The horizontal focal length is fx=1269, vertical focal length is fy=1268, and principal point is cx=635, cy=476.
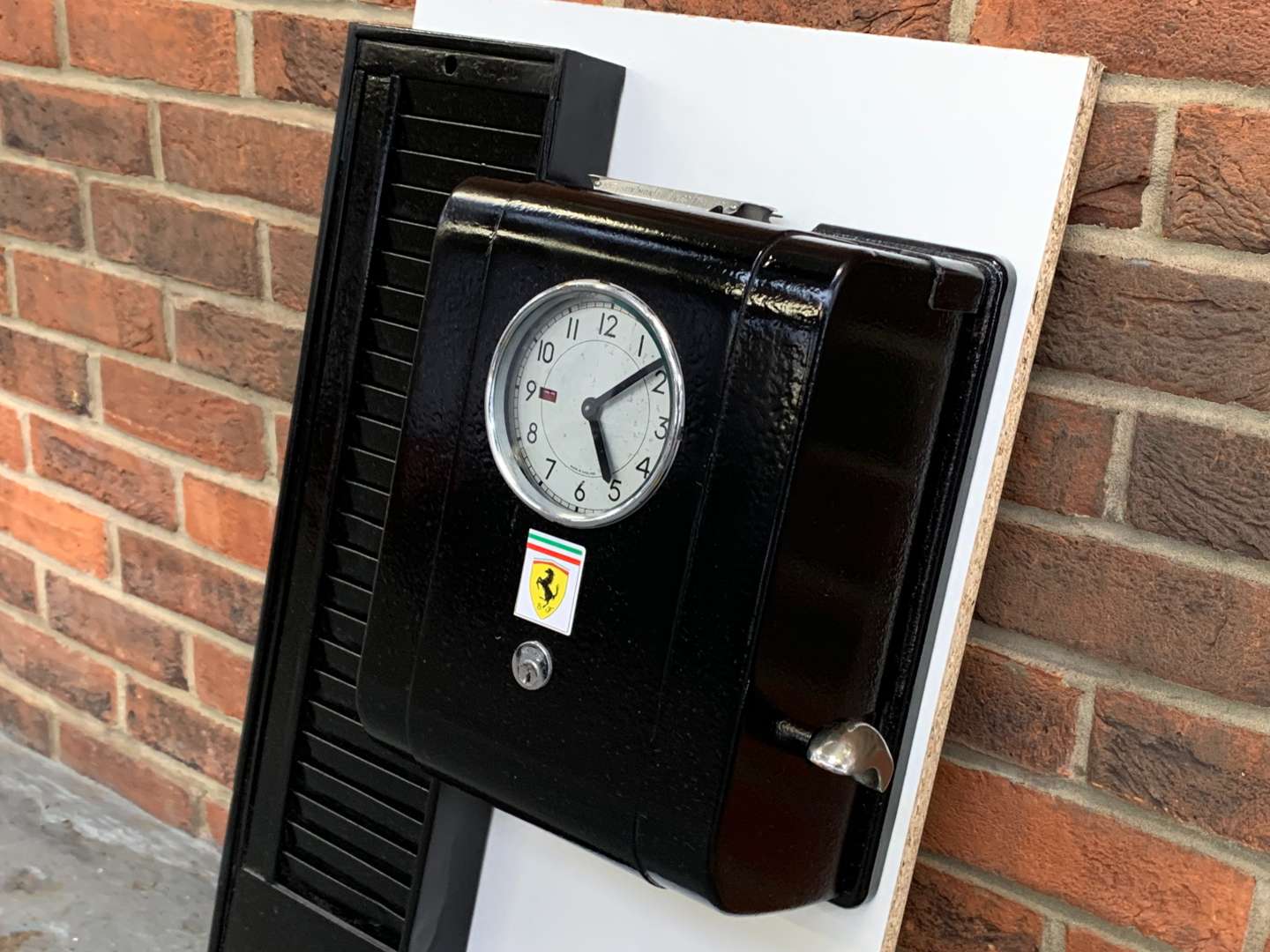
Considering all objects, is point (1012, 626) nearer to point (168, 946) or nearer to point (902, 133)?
point (902, 133)

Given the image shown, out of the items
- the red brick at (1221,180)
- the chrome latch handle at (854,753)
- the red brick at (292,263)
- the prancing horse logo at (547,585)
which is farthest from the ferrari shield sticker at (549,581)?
the red brick at (292,263)

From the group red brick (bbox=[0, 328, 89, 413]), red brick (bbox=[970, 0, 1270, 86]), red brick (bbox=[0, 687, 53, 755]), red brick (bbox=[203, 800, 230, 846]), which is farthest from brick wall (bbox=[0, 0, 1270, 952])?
red brick (bbox=[0, 687, 53, 755])

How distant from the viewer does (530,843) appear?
959 millimetres

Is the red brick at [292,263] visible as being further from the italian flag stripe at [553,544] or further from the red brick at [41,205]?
the italian flag stripe at [553,544]

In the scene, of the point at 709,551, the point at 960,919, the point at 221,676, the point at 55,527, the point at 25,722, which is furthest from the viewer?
the point at 25,722

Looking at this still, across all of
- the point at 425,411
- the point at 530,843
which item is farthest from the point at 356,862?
the point at 425,411

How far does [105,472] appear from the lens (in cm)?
136

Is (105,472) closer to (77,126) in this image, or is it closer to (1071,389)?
(77,126)

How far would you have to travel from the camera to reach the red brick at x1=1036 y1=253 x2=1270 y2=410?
73 centimetres

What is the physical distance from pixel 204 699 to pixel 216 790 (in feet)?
0.34

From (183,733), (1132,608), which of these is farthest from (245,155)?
(1132,608)

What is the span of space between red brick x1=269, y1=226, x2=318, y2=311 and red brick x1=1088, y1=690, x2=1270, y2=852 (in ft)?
2.47

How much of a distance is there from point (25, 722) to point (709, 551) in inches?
47.1

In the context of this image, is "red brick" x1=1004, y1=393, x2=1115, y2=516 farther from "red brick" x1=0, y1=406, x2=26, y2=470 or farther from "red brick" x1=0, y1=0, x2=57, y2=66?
"red brick" x1=0, y1=406, x2=26, y2=470
